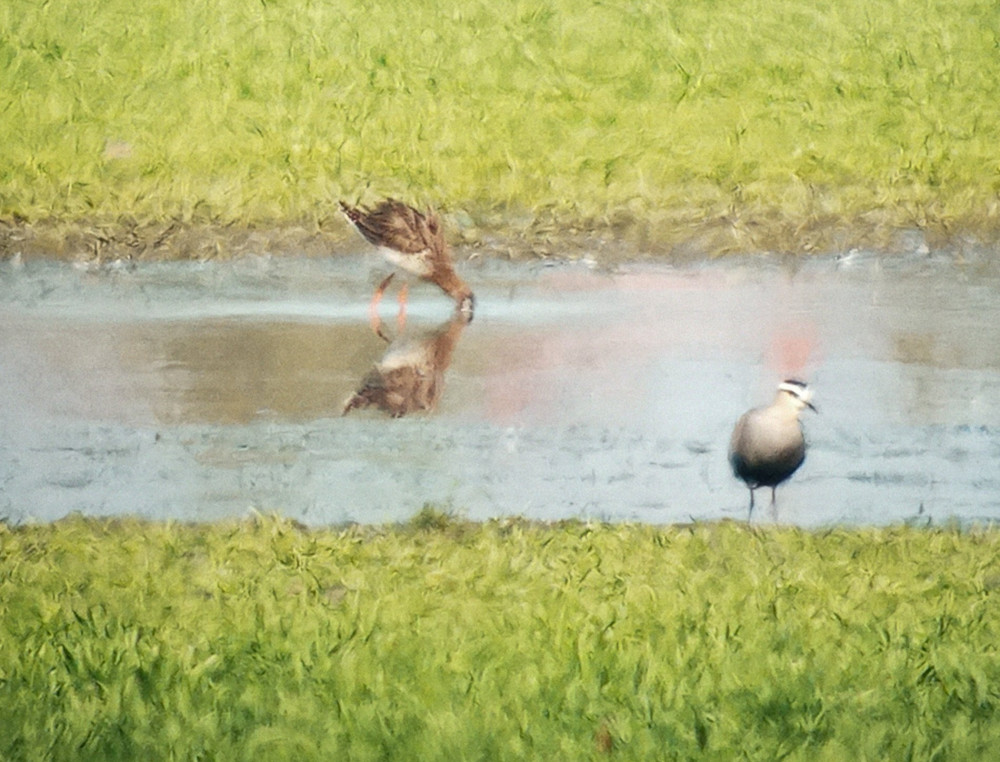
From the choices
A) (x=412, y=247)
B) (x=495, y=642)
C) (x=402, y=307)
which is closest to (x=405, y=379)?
(x=402, y=307)

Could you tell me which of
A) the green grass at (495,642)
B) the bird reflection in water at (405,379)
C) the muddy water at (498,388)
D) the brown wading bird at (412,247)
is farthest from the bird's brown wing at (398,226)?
the green grass at (495,642)

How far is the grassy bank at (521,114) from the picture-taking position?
159 inches

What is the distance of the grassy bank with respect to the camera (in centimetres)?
403

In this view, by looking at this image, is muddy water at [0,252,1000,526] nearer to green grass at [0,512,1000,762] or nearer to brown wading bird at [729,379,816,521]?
brown wading bird at [729,379,816,521]

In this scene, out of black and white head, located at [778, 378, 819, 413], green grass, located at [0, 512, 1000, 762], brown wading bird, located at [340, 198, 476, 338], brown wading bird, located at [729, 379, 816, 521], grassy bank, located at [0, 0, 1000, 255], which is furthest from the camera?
grassy bank, located at [0, 0, 1000, 255]

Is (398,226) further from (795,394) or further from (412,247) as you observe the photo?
(795,394)

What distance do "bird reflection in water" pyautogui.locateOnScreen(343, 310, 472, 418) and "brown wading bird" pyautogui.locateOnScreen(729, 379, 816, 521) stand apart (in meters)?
0.82

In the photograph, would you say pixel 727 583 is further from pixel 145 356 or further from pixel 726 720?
pixel 145 356

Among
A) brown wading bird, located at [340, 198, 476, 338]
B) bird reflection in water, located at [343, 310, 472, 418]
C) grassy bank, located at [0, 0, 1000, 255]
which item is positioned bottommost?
bird reflection in water, located at [343, 310, 472, 418]

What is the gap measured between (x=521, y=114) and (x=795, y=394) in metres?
1.30

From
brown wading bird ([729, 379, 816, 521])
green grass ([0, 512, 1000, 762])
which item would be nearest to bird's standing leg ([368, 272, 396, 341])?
green grass ([0, 512, 1000, 762])

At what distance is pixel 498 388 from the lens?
12.5 feet

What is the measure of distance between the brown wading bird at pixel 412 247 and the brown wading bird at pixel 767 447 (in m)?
0.88

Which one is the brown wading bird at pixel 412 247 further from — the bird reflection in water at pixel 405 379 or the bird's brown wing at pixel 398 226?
the bird reflection in water at pixel 405 379
